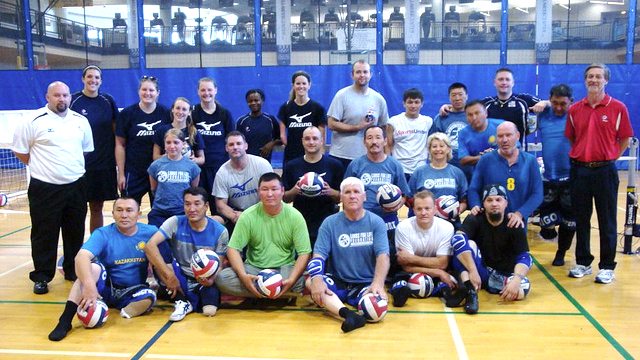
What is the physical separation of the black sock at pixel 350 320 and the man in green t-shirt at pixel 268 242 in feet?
1.95

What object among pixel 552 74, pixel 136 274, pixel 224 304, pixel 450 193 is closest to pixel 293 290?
pixel 224 304

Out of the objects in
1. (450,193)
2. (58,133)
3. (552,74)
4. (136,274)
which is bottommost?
(136,274)

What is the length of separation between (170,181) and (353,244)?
209cm

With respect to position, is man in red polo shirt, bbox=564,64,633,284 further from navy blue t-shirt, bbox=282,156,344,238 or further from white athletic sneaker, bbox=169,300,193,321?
white athletic sneaker, bbox=169,300,193,321

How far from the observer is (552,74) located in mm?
13086

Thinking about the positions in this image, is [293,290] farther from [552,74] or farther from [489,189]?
[552,74]

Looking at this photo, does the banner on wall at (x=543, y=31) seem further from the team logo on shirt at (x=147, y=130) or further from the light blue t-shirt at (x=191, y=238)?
the light blue t-shirt at (x=191, y=238)

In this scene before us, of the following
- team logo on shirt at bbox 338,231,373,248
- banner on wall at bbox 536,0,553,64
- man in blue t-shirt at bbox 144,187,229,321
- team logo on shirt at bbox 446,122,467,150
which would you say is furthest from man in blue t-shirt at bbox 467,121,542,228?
banner on wall at bbox 536,0,553,64

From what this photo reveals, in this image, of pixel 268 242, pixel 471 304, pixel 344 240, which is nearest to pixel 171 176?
pixel 268 242

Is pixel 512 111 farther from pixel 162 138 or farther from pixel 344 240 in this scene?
pixel 162 138

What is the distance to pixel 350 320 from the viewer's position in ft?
14.3

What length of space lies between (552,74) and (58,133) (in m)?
11.5

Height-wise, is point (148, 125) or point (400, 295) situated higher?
point (148, 125)

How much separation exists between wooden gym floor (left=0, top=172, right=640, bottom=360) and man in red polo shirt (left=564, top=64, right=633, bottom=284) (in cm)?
56
